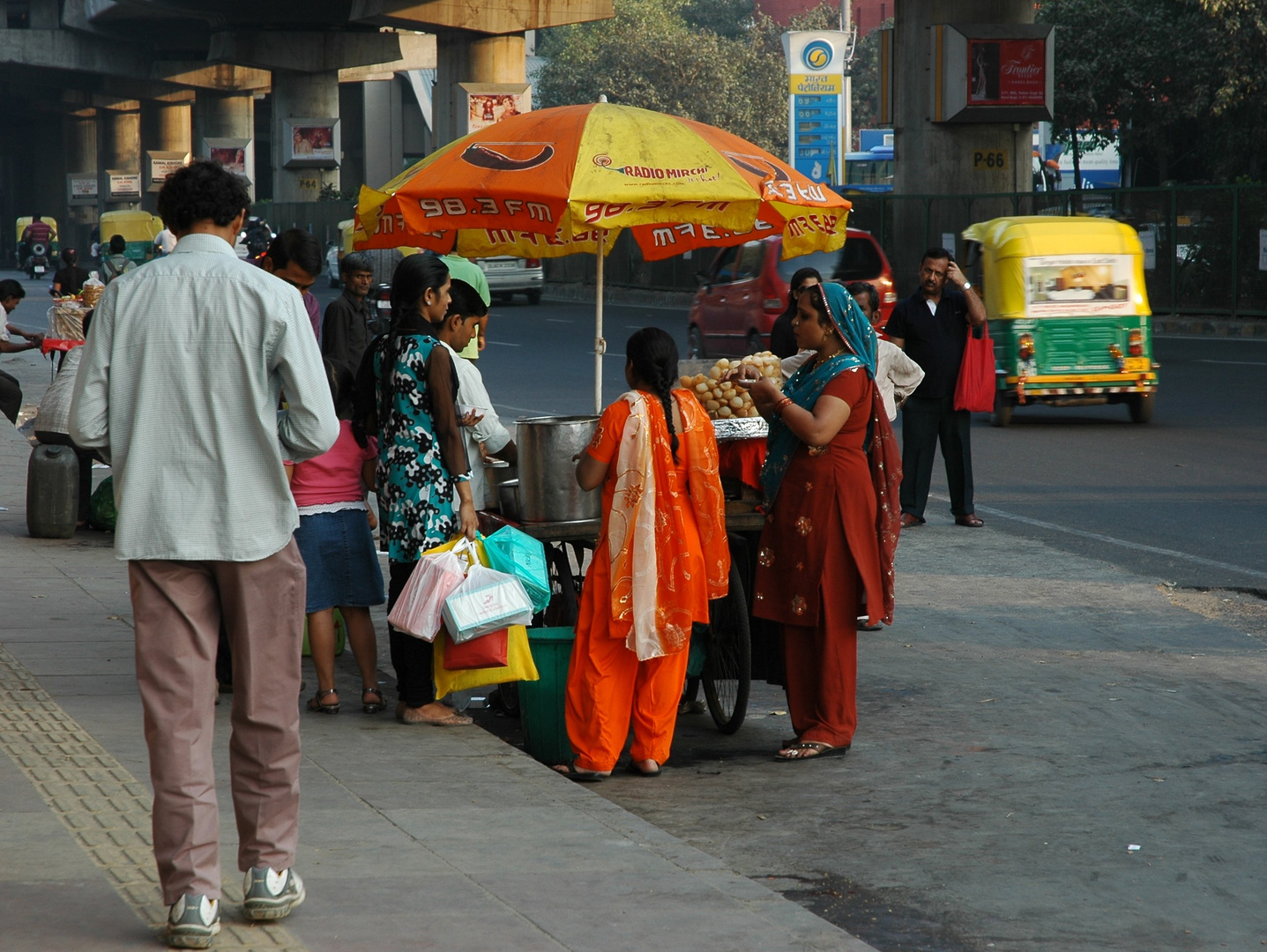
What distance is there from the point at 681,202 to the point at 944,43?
23.5 metres

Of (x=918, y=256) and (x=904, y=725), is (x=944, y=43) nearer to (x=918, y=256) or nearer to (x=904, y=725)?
(x=918, y=256)

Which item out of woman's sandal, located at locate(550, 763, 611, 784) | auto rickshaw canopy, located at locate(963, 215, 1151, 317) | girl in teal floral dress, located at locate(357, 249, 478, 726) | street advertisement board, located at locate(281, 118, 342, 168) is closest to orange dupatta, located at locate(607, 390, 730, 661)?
woman's sandal, located at locate(550, 763, 611, 784)

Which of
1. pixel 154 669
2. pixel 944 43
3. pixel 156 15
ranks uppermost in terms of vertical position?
pixel 156 15

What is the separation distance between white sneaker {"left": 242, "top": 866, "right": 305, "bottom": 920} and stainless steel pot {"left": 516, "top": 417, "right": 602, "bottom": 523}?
260 cm

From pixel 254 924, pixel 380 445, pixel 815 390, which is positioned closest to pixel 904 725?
pixel 815 390

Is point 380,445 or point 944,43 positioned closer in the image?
point 380,445

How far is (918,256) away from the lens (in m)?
32.8

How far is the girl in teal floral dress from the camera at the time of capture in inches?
234

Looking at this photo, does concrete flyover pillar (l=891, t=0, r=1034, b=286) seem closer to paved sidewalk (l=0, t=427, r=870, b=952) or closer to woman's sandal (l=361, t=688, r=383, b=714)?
woman's sandal (l=361, t=688, r=383, b=714)

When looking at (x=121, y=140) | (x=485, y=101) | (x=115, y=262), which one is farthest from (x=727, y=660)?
(x=121, y=140)

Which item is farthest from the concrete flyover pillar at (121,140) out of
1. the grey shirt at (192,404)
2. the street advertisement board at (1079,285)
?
the grey shirt at (192,404)

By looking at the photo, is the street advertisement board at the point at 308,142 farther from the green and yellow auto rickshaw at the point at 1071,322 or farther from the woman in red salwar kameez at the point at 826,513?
the woman in red salwar kameez at the point at 826,513

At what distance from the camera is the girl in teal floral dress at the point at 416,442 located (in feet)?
19.5

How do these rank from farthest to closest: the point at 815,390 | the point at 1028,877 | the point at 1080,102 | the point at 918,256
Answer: the point at 1080,102 < the point at 918,256 < the point at 815,390 < the point at 1028,877
